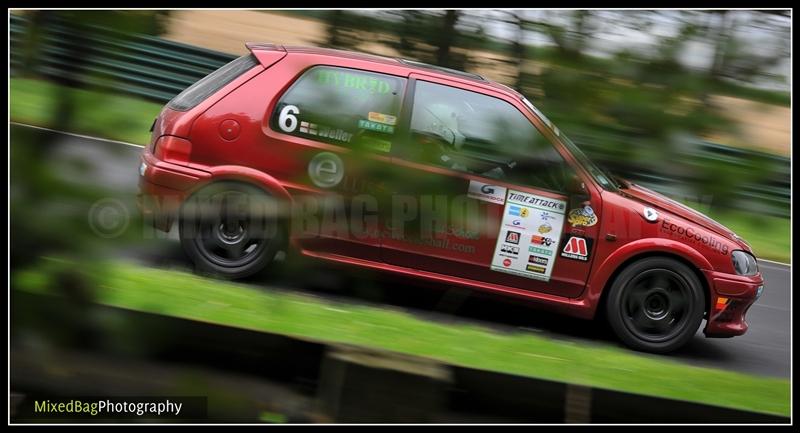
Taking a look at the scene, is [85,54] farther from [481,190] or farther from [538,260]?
[538,260]

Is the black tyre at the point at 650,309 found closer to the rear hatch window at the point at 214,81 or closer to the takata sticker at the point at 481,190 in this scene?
the rear hatch window at the point at 214,81

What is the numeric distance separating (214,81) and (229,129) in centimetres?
48

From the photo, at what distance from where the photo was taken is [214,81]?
629 centimetres

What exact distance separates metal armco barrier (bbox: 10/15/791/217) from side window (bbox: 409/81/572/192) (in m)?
0.10

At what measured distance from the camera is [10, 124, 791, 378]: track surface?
179 centimetres

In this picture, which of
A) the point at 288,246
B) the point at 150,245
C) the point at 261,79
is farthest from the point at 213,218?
the point at 261,79

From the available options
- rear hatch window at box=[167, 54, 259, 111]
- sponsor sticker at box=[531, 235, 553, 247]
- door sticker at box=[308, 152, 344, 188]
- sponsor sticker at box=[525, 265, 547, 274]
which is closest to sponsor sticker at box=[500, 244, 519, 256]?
sponsor sticker at box=[531, 235, 553, 247]

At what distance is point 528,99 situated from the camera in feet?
7.22

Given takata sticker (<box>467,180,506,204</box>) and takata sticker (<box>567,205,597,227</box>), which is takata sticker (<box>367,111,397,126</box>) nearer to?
takata sticker (<box>467,180,506,204</box>)

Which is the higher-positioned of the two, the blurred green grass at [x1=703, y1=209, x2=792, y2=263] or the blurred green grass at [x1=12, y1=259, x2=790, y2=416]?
the blurred green grass at [x1=703, y1=209, x2=792, y2=263]

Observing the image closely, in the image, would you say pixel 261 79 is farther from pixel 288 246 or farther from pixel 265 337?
pixel 288 246

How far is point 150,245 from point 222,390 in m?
0.46

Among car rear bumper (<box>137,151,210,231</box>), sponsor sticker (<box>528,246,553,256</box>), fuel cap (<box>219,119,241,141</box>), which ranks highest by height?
fuel cap (<box>219,119,241,141</box>)

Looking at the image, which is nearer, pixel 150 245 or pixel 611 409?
pixel 150 245
